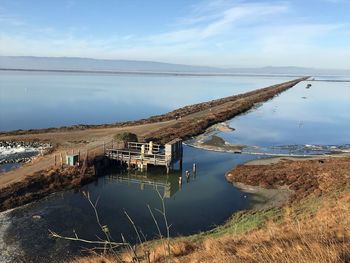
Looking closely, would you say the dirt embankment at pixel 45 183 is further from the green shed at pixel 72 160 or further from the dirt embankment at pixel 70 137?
the green shed at pixel 72 160

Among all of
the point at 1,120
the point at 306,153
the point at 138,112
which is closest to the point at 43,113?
the point at 1,120

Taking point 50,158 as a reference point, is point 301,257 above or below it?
above

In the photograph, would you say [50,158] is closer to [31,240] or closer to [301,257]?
[31,240]

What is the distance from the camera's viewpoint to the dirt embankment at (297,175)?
30125 mm

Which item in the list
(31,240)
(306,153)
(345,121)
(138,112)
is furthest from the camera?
(138,112)

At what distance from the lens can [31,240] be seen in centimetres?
2117

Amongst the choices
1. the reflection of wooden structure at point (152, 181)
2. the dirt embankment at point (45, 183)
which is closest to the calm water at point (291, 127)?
the reflection of wooden structure at point (152, 181)

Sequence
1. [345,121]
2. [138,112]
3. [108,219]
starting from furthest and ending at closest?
[138,112], [345,121], [108,219]

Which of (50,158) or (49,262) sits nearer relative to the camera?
(49,262)

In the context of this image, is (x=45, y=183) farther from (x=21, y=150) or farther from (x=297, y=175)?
(x=297, y=175)

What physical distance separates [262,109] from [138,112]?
29282 mm

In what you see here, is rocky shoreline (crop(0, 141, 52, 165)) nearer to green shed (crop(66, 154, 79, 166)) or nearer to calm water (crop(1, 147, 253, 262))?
green shed (crop(66, 154, 79, 166))

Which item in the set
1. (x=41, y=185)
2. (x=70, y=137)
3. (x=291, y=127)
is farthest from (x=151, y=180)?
(x=291, y=127)

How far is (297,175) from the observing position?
3375 centimetres
